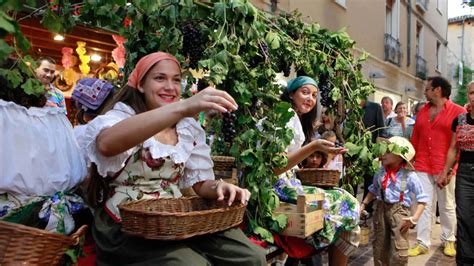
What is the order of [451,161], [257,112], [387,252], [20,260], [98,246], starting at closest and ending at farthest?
1. [20,260]
2. [98,246]
3. [257,112]
4. [387,252]
5. [451,161]

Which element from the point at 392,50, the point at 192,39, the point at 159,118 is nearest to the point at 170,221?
the point at 159,118

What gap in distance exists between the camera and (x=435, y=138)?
5.50m

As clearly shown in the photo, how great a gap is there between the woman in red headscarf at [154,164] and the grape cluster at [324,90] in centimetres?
160

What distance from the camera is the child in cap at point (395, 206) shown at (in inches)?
154

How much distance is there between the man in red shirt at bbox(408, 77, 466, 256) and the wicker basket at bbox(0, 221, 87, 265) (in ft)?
15.4

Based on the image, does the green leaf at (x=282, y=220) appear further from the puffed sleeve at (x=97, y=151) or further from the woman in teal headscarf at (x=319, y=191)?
the puffed sleeve at (x=97, y=151)

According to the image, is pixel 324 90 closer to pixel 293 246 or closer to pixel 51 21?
pixel 293 246

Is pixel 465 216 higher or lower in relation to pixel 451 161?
lower

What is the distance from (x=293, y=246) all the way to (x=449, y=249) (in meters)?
3.20

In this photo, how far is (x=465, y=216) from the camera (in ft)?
14.6

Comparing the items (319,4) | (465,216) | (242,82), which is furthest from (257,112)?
(319,4)

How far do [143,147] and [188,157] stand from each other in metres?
0.28

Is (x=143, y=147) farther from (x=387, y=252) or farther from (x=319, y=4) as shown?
(x=319, y=4)

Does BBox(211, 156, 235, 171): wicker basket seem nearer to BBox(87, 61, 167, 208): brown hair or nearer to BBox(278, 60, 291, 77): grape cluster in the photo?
BBox(278, 60, 291, 77): grape cluster
